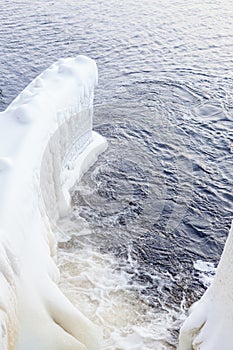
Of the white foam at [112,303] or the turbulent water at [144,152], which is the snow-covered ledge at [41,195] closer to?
the white foam at [112,303]

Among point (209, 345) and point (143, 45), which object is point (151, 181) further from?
point (143, 45)

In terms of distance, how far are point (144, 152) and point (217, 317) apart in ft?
17.6

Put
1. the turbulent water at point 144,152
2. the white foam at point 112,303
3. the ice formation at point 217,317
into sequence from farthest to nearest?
the turbulent water at point 144,152, the white foam at point 112,303, the ice formation at point 217,317

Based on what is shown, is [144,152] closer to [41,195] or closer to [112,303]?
[41,195]

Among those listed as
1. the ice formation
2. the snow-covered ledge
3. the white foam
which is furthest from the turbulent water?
the ice formation

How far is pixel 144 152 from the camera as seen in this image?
372 inches

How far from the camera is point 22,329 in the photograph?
4.50 meters

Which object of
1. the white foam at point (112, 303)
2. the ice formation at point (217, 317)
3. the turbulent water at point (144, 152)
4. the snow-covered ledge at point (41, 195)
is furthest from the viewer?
the turbulent water at point (144, 152)

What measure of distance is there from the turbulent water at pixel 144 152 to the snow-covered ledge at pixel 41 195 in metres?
0.57

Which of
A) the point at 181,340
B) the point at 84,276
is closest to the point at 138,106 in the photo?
the point at 84,276

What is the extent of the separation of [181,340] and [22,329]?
1.46m

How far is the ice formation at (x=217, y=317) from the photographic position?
13.9 ft

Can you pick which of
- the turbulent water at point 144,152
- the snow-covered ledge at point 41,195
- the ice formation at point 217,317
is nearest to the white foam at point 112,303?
the turbulent water at point 144,152

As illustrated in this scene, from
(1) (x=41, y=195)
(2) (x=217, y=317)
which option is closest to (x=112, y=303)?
(1) (x=41, y=195)
